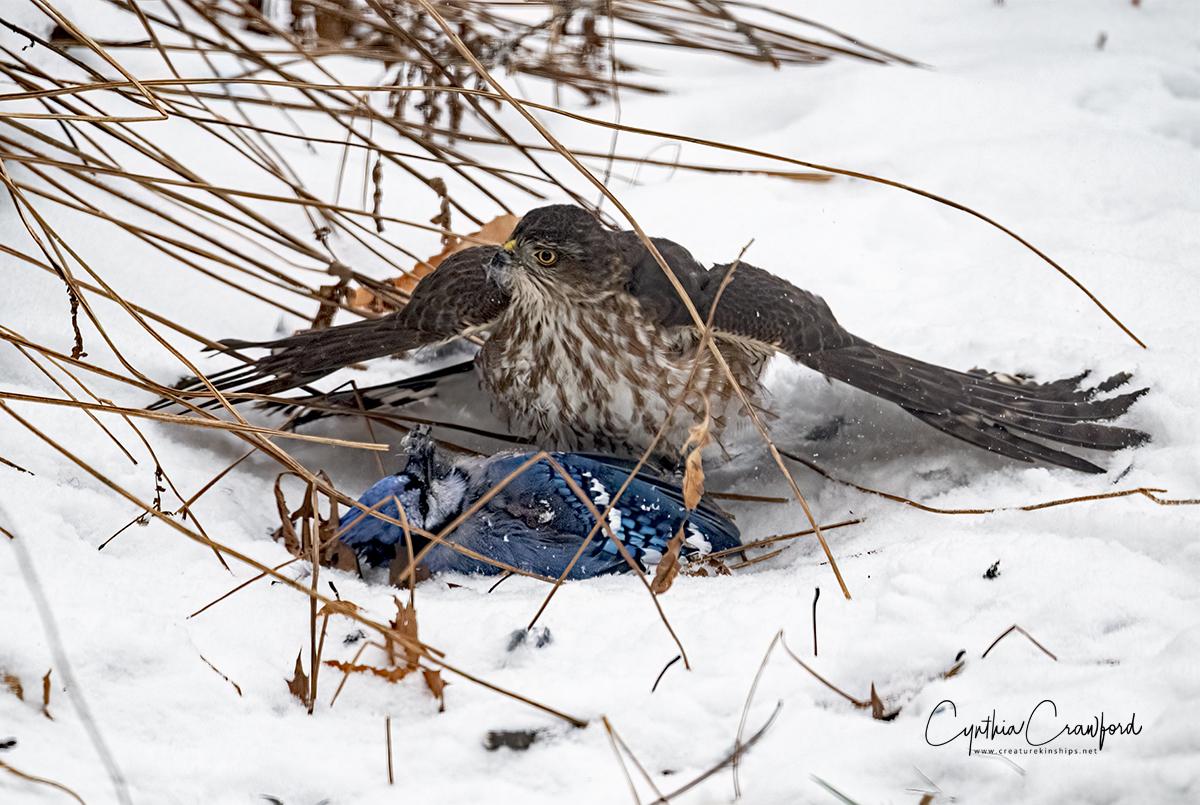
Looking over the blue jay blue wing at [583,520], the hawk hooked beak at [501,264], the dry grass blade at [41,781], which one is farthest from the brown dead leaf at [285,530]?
the dry grass blade at [41,781]

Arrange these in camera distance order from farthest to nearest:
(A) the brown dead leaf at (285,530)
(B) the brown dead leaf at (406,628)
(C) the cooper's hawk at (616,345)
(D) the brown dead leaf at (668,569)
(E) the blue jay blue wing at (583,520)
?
(C) the cooper's hawk at (616,345) < (E) the blue jay blue wing at (583,520) < (A) the brown dead leaf at (285,530) < (D) the brown dead leaf at (668,569) < (B) the brown dead leaf at (406,628)

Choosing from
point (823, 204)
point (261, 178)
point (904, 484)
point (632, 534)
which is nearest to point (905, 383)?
point (904, 484)

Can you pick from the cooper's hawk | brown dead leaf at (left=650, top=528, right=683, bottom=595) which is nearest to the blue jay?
the cooper's hawk

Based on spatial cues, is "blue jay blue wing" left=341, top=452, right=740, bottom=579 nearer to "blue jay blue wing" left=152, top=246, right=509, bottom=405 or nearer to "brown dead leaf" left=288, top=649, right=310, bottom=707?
"blue jay blue wing" left=152, top=246, right=509, bottom=405

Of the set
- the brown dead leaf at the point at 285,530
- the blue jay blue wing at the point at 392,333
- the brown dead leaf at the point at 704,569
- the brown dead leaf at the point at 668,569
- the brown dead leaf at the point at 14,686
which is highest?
the blue jay blue wing at the point at 392,333

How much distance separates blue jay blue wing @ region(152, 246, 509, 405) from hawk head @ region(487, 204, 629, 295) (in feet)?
0.43

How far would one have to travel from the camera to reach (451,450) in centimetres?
312

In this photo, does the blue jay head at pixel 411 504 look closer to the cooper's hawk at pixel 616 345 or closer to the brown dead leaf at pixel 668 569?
the cooper's hawk at pixel 616 345

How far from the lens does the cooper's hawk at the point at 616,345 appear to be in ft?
8.69

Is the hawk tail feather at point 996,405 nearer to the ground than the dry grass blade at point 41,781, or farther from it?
farther from it

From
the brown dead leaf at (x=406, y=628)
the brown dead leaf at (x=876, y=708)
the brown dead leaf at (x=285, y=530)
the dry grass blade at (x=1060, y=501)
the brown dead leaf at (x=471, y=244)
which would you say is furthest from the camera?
the brown dead leaf at (x=471, y=244)

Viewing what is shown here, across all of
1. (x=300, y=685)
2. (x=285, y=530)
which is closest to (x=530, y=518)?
(x=285, y=530)

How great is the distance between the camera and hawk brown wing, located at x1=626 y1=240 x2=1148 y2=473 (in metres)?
2.50

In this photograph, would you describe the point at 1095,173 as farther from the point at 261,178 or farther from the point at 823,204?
the point at 261,178
